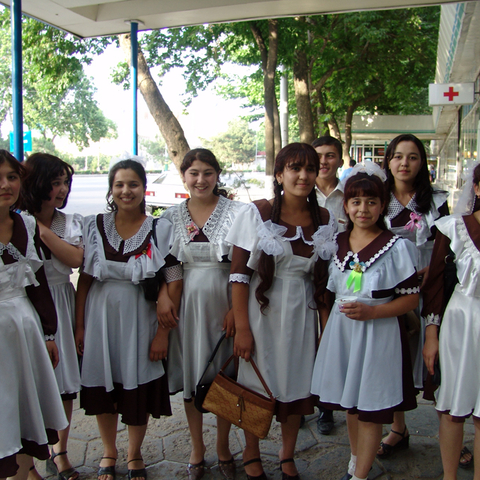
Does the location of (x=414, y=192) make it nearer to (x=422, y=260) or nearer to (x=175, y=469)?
(x=422, y=260)

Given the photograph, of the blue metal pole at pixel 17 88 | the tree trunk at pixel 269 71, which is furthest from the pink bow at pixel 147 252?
the tree trunk at pixel 269 71

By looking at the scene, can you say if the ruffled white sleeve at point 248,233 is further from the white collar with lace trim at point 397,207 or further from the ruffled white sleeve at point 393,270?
the white collar with lace trim at point 397,207

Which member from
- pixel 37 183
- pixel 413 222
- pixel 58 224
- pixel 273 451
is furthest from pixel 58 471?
pixel 413 222

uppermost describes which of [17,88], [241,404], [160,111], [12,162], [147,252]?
[160,111]

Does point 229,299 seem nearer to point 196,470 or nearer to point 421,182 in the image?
point 196,470

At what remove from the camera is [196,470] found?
113 inches

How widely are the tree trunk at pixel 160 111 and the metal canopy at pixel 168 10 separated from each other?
3.18 metres

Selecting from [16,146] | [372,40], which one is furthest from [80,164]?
[16,146]

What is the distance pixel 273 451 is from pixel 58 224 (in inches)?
77.1

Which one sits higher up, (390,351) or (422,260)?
(422,260)

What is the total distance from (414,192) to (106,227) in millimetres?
1862

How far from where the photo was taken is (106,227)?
2850 mm

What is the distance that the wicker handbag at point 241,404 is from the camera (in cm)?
255

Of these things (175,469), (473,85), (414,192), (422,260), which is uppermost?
(473,85)
